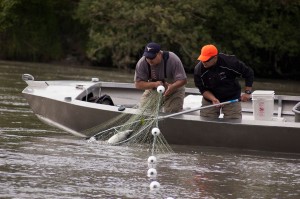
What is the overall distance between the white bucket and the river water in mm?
553

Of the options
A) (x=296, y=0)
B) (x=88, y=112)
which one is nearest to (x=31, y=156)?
(x=88, y=112)

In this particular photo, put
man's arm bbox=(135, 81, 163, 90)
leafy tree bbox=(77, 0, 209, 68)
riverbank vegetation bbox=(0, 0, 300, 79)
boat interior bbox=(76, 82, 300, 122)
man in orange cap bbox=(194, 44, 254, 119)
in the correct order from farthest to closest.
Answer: riverbank vegetation bbox=(0, 0, 300, 79), leafy tree bbox=(77, 0, 209, 68), boat interior bbox=(76, 82, 300, 122), man's arm bbox=(135, 81, 163, 90), man in orange cap bbox=(194, 44, 254, 119)

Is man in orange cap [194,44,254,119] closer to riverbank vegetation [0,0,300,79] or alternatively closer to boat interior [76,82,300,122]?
boat interior [76,82,300,122]

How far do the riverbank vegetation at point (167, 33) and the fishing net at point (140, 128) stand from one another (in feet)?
68.7

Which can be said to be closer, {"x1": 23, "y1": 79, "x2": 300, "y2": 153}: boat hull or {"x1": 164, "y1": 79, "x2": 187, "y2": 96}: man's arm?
{"x1": 23, "y1": 79, "x2": 300, "y2": 153}: boat hull

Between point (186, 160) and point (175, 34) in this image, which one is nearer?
point (186, 160)

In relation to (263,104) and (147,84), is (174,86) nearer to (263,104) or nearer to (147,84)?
(147,84)

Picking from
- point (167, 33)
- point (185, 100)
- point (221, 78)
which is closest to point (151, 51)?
point (221, 78)

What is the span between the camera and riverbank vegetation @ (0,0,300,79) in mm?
34219

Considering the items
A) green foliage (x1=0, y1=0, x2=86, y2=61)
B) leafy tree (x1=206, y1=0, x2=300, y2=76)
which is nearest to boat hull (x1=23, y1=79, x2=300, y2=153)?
leafy tree (x1=206, y1=0, x2=300, y2=76)

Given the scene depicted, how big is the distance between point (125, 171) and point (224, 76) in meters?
2.25

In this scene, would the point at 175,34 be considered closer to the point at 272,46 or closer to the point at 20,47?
the point at 272,46

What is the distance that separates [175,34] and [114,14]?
3.02 metres

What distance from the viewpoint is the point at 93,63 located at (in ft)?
125
